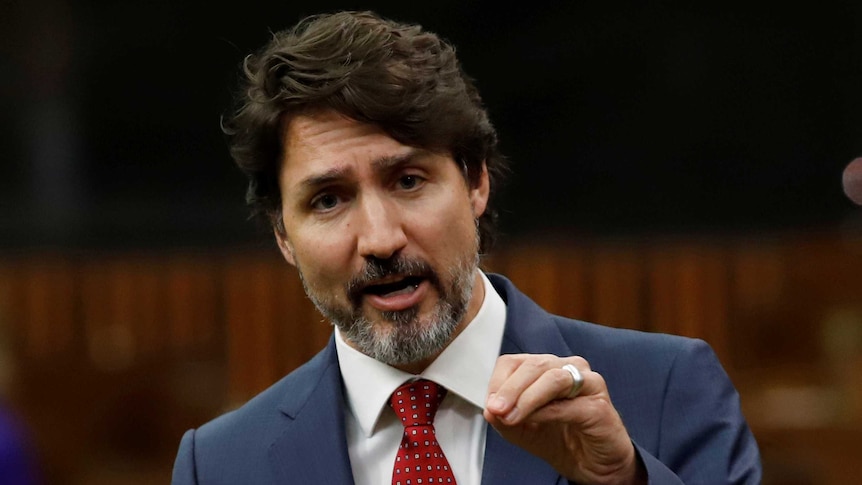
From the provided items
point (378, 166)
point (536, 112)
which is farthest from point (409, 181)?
point (536, 112)

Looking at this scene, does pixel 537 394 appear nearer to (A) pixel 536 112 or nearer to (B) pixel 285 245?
(B) pixel 285 245

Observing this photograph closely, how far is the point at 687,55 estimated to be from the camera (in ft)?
15.9

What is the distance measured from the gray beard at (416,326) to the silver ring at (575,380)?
38cm

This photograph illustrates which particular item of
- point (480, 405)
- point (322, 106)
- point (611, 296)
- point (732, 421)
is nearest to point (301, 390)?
point (480, 405)

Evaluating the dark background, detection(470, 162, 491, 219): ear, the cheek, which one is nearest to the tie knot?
the cheek

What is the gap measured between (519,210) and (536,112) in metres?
0.39

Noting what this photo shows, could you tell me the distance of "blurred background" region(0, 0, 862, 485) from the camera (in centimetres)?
445

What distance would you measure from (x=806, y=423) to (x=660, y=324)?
1.98 feet

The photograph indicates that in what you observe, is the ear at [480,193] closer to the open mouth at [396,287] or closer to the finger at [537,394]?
the open mouth at [396,287]

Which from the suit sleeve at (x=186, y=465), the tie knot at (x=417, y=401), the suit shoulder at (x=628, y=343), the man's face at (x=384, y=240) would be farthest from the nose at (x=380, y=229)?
the suit sleeve at (x=186, y=465)

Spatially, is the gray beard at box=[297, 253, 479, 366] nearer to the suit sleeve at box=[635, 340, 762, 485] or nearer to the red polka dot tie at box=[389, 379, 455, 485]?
the red polka dot tie at box=[389, 379, 455, 485]

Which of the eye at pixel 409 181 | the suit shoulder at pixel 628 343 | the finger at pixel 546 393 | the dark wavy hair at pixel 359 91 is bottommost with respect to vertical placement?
the suit shoulder at pixel 628 343

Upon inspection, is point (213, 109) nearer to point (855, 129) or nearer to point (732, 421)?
point (855, 129)

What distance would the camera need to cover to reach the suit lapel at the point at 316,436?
1926 millimetres
